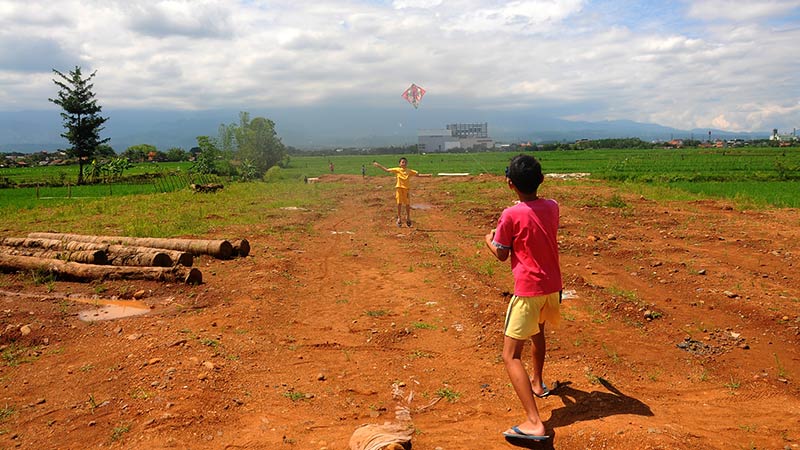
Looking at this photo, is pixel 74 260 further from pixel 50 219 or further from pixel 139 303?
pixel 50 219

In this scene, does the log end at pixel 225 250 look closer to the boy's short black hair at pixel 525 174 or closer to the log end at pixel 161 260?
the log end at pixel 161 260

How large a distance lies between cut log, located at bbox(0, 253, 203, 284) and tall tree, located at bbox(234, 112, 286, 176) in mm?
29092

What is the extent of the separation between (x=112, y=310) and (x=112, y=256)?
7.26 feet

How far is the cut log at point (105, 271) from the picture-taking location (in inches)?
310

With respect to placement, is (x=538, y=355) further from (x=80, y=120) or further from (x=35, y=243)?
(x=80, y=120)

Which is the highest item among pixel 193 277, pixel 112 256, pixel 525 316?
pixel 525 316

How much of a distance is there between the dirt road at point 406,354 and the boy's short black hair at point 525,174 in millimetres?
1761

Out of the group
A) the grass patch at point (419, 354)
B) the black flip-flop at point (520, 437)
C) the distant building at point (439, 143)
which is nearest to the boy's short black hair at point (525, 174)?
the black flip-flop at point (520, 437)

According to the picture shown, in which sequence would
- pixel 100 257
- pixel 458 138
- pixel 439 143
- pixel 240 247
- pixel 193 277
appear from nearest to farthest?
pixel 193 277 < pixel 100 257 < pixel 240 247 < pixel 458 138 < pixel 439 143

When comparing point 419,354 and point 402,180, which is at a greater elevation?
point 402,180

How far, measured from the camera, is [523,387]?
3.43m

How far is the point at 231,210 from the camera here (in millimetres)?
17297

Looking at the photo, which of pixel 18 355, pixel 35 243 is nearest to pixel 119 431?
pixel 18 355

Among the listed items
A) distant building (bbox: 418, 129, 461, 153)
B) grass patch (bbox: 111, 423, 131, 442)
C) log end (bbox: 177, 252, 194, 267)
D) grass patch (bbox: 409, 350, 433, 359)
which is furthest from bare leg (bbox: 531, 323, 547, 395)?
distant building (bbox: 418, 129, 461, 153)
